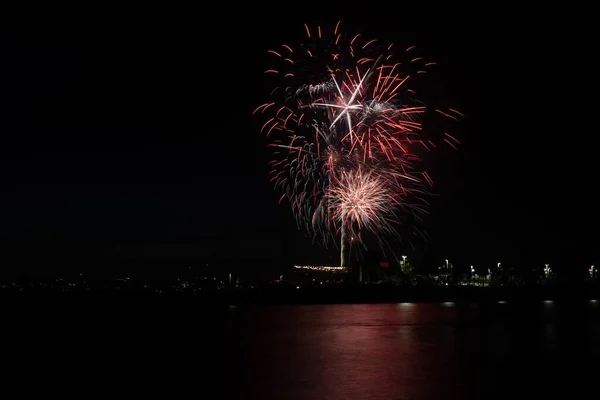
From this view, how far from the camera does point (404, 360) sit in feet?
53.7

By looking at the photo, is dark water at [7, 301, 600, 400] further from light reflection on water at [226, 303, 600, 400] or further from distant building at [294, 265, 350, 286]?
distant building at [294, 265, 350, 286]

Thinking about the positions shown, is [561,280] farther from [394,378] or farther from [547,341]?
[394,378]

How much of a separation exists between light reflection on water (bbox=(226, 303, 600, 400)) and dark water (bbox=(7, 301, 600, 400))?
3 cm

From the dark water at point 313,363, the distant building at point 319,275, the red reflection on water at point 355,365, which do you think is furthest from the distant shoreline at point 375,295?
the red reflection on water at point 355,365

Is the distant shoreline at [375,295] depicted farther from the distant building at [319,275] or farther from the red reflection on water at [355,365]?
the red reflection on water at [355,365]

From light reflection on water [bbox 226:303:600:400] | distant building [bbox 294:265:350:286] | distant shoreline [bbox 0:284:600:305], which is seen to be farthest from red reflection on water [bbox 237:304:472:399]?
distant building [bbox 294:265:350:286]

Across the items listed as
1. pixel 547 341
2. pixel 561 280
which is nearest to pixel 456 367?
pixel 547 341

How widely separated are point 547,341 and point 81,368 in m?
14.0

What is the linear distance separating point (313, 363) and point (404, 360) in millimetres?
2311

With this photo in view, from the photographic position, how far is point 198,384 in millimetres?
12914

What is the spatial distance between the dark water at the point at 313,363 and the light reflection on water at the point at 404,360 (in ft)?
0.09

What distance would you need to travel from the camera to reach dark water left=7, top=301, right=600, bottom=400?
12.2m

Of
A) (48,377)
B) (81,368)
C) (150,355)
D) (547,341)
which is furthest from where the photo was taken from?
(547,341)

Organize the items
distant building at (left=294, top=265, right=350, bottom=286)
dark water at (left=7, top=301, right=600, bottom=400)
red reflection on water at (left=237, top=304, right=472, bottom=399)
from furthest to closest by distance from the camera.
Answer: distant building at (left=294, top=265, right=350, bottom=286) → dark water at (left=7, top=301, right=600, bottom=400) → red reflection on water at (left=237, top=304, right=472, bottom=399)
